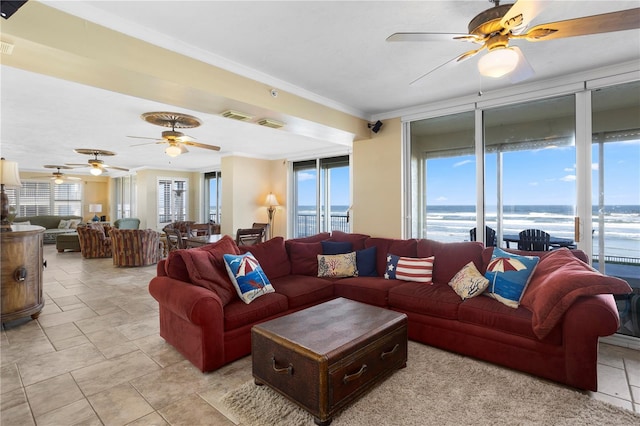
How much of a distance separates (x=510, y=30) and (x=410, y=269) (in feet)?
7.88

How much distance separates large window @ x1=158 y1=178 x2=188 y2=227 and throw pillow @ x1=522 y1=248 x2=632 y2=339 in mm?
10347

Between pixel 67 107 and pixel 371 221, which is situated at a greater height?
pixel 67 107

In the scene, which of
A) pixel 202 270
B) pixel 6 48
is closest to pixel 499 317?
pixel 202 270

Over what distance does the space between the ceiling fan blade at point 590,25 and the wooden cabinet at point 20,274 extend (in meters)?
4.98

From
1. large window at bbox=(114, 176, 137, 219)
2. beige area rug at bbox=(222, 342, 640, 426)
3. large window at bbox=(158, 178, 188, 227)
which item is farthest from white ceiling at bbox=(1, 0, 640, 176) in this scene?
large window at bbox=(114, 176, 137, 219)

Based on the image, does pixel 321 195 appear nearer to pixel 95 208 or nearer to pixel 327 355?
pixel 327 355

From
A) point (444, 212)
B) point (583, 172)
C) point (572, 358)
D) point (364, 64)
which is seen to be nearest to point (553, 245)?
point (583, 172)

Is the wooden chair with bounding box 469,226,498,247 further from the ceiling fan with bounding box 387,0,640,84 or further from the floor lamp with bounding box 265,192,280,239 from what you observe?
the floor lamp with bounding box 265,192,280,239

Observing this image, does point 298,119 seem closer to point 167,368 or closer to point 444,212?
point 444,212

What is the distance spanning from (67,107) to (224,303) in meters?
3.72

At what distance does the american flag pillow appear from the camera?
3.48 meters

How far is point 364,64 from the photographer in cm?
307

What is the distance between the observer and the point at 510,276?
2.80m

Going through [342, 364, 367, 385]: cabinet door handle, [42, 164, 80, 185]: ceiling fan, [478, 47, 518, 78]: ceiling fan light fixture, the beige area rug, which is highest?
[42, 164, 80, 185]: ceiling fan
